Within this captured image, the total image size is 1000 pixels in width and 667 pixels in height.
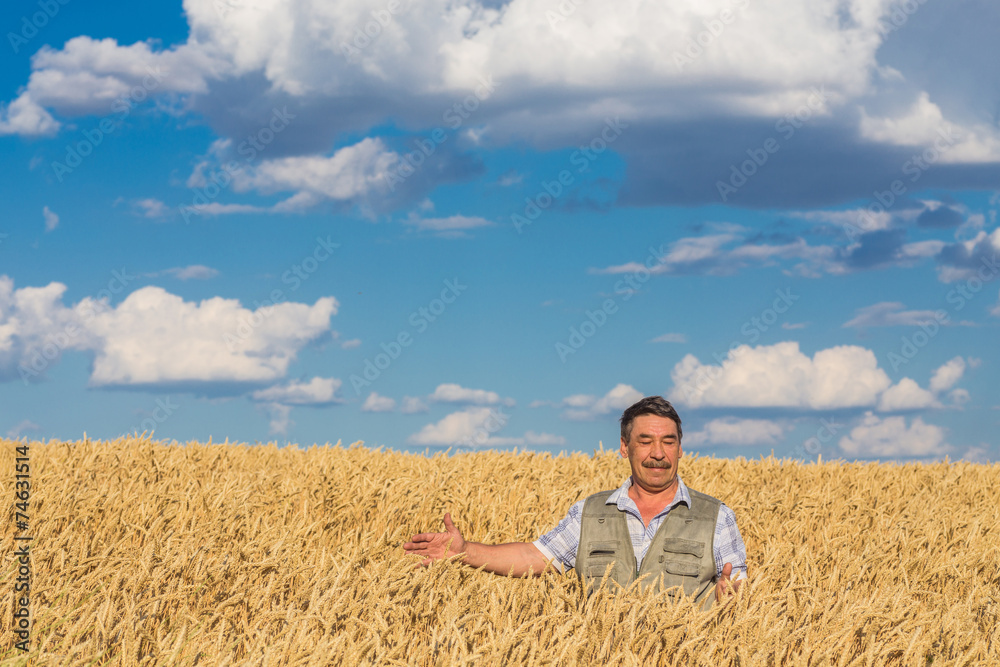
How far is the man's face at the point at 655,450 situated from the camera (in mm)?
3740

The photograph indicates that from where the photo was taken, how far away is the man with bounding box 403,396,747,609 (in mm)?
3738

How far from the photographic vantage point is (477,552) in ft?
12.8

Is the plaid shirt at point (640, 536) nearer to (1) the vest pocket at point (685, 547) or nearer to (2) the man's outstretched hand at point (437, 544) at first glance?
(1) the vest pocket at point (685, 547)

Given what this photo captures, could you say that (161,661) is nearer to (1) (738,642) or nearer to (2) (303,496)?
(1) (738,642)

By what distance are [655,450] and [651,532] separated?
15.5 inches

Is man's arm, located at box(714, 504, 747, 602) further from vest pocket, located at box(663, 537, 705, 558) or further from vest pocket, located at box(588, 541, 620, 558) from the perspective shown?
vest pocket, located at box(588, 541, 620, 558)

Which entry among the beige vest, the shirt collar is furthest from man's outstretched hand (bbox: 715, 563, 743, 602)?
the shirt collar

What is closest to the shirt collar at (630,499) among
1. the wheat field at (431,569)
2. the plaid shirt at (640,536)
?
the plaid shirt at (640,536)

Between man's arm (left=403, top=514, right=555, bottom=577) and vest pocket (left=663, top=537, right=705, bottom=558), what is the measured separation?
21.7 inches

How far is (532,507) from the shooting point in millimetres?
6793

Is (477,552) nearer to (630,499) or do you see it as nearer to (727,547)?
(630,499)

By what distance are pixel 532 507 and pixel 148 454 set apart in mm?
4293

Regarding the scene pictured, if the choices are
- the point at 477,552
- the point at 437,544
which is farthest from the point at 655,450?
the point at 437,544

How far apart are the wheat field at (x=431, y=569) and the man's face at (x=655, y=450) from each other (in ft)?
1.93
